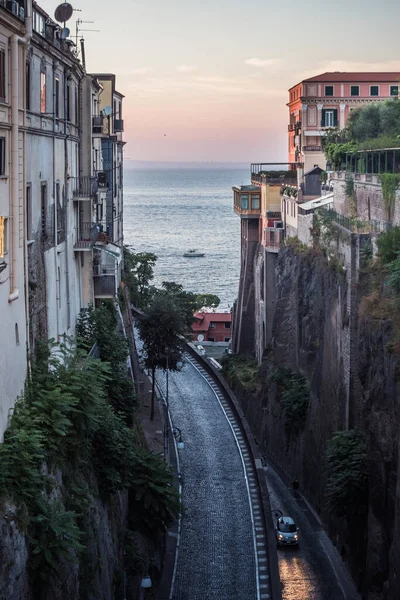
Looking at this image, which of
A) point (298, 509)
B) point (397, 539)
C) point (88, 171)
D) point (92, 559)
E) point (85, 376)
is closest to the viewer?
point (92, 559)

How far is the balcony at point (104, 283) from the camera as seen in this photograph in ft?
123

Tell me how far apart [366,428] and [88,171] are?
1338 cm

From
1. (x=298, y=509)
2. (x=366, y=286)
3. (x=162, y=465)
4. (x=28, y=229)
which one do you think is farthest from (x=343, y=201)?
(x=28, y=229)

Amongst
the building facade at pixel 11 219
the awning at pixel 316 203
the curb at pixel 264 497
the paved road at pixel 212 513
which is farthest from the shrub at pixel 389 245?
the awning at pixel 316 203

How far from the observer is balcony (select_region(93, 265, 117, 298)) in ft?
123

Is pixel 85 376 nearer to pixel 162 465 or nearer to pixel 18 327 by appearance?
pixel 18 327

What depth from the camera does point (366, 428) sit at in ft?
106

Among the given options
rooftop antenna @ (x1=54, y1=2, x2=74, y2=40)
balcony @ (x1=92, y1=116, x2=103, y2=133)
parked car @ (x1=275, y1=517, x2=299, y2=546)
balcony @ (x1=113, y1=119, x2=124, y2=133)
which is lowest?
parked car @ (x1=275, y1=517, x2=299, y2=546)

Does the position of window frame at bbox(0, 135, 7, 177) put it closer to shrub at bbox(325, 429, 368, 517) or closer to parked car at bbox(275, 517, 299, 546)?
shrub at bbox(325, 429, 368, 517)

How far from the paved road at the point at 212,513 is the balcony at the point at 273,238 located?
1236 centimetres

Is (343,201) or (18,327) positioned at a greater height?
(343,201)

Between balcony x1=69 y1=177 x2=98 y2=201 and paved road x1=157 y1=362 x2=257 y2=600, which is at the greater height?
balcony x1=69 y1=177 x2=98 y2=201

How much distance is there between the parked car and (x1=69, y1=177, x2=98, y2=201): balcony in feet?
45.6

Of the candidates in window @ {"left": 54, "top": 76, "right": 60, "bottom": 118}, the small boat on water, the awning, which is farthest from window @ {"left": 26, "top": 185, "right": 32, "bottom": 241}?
the small boat on water
